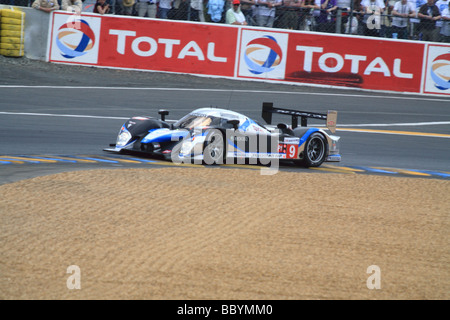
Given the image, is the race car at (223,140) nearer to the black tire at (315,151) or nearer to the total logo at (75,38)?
the black tire at (315,151)

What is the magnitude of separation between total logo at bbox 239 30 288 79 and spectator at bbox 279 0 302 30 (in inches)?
16.5

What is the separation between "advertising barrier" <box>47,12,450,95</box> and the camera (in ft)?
65.4

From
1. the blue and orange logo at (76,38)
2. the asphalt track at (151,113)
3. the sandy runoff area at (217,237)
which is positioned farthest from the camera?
the blue and orange logo at (76,38)

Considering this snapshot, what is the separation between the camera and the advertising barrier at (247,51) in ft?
65.4

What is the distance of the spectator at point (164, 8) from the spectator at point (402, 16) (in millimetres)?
6331

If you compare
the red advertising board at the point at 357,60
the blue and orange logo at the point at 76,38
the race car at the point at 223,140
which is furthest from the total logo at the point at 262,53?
the race car at the point at 223,140

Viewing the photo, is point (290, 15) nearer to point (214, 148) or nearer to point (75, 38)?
point (75, 38)

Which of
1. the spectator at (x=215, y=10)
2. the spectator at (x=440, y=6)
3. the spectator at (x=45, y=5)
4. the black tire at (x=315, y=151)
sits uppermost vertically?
the spectator at (x=440, y=6)

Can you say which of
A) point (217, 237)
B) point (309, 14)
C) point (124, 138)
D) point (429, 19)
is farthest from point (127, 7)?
point (217, 237)

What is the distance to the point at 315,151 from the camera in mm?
12680

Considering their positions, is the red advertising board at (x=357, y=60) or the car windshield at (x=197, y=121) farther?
the red advertising board at (x=357, y=60)

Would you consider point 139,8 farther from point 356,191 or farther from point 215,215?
point 215,215

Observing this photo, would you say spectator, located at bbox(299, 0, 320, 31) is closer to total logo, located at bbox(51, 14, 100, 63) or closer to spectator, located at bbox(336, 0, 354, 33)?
spectator, located at bbox(336, 0, 354, 33)
